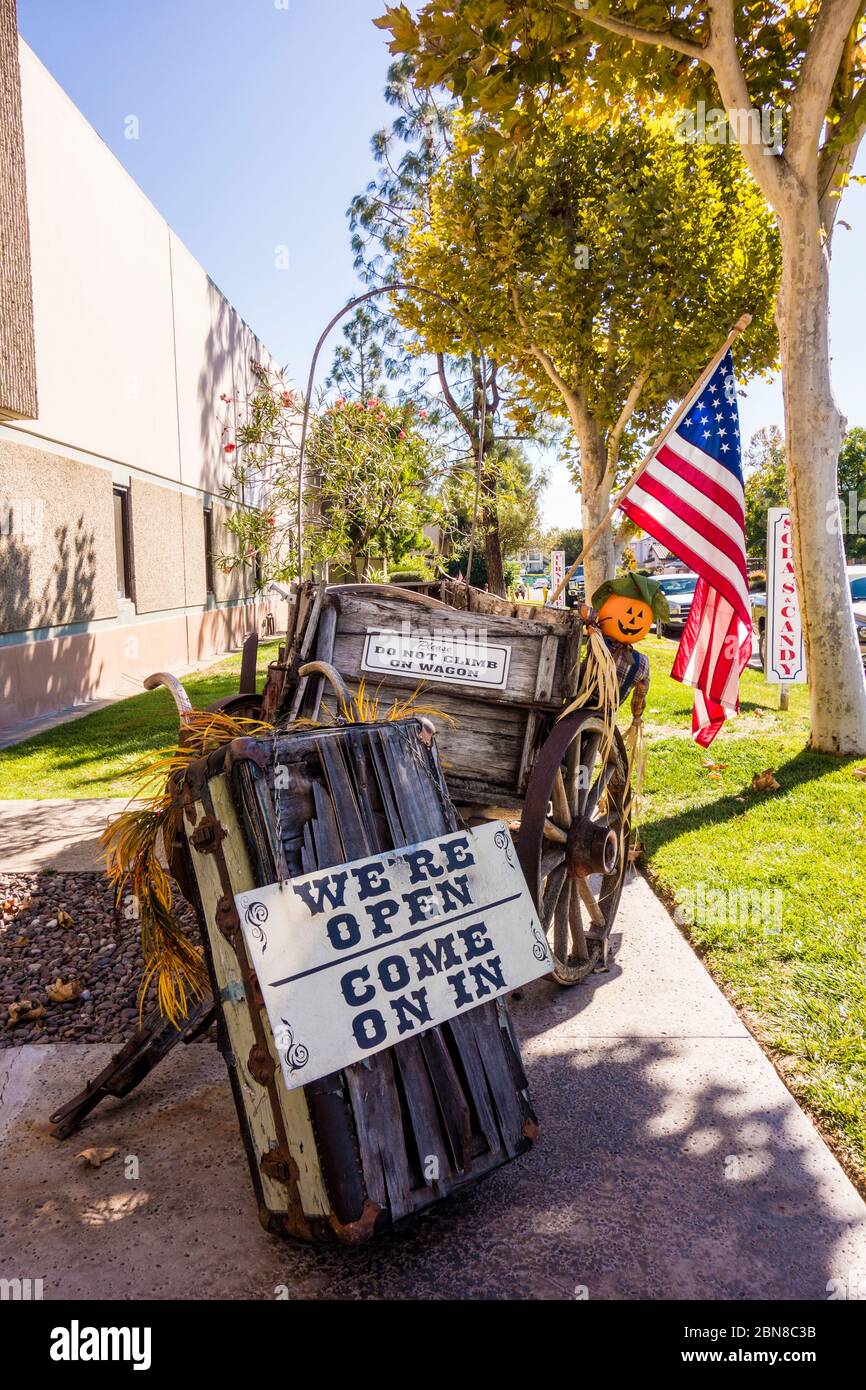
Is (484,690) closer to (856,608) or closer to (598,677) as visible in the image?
(598,677)

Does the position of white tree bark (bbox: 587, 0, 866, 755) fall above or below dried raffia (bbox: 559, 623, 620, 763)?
above

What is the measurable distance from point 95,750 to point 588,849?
218 inches

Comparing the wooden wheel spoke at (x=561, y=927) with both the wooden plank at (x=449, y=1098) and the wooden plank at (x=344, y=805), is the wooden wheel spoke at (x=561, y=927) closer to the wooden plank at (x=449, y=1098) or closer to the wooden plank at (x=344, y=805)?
the wooden plank at (x=449, y=1098)

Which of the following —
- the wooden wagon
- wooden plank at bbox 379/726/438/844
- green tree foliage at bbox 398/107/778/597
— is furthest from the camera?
green tree foliage at bbox 398/107/778/597

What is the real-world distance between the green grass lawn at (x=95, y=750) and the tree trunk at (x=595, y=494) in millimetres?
5409

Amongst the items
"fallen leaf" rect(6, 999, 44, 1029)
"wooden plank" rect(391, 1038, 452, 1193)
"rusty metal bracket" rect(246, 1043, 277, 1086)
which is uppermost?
"rusty metal bracket" rect(246, 1043, 277, 1086)

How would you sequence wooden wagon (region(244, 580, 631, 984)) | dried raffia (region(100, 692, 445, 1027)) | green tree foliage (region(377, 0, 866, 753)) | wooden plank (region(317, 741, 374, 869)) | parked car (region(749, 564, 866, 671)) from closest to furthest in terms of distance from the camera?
wooden plank (region(317, 741, 374, 869)), dried raffia (region(100, 692, 445, 1027)), wooden wagon (region(244, 580, 631, 984)), green tree foliage (region(377, 0, 866, 753)), parked car (region(749, 564, 866, 671))

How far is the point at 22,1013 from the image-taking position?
11.0 ft

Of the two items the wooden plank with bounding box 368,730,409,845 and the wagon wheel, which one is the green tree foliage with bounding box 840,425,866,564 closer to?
the wagon wheel

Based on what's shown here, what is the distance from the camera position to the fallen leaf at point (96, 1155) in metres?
2.49

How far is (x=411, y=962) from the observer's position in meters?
2.16

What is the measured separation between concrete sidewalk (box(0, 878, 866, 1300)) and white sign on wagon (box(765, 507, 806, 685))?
19.3 ft

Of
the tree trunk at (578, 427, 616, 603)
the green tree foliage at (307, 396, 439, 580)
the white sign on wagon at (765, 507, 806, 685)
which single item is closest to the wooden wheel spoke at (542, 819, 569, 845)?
the white sign on wagon at (765, 507, 806, 685)

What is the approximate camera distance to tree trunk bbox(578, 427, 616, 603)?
12.7 m
